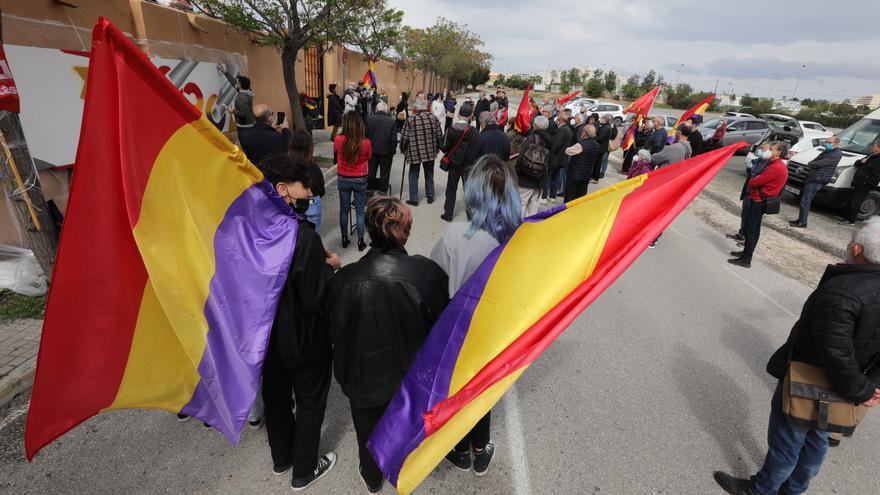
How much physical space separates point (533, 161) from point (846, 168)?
349 inches

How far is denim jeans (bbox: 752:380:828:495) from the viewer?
2.33 m

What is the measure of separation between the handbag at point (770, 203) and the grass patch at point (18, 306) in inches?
346

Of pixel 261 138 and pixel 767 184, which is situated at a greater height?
pixel 261 138

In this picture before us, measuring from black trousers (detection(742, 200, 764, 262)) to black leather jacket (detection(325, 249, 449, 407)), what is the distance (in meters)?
6.23

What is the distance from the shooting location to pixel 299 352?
83.3 inches

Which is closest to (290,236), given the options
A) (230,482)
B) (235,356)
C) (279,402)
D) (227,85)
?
(235,356)

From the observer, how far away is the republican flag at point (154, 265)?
1555 mm

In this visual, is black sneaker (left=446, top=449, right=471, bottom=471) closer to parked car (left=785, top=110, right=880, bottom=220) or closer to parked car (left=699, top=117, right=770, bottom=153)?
parked car (left=785, top=110, right=880, bottom=220)

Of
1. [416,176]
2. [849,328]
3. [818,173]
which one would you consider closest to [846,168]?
[818,173]

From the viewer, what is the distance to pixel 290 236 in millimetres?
1973

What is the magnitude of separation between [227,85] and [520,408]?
979 centimetres

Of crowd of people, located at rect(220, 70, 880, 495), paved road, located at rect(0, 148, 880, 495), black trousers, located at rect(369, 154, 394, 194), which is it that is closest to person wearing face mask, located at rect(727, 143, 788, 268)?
paved road, located at rect(0, 148, 880, 495)

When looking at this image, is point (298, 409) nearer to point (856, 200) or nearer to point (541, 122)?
point (541, 122)

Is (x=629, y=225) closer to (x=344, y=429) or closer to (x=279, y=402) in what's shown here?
(x=279, y=402)
